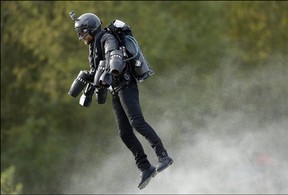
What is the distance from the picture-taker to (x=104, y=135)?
3588 centimetres

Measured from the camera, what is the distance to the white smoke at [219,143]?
69.8 feet

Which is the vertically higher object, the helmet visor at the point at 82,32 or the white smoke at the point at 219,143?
the white smoke at the point at 219,143

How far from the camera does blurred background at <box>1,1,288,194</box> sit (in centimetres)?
3097

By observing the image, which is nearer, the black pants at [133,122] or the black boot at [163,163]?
the black boot at [163,163]

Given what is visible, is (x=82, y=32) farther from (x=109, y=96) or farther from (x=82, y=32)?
(x=109, y=96)

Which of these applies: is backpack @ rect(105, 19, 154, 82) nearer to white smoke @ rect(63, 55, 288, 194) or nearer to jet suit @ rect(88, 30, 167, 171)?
jet suit @ rect(88, 30, 167, 171)

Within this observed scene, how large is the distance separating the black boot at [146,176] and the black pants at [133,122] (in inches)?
2.9

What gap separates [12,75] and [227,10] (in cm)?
821

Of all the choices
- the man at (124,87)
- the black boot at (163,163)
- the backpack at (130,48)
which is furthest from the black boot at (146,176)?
the backpack at (130,48)

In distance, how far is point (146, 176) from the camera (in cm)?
1297

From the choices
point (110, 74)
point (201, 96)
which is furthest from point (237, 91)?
point (110, 74)

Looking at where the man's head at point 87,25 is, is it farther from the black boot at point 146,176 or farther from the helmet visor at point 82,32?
the black boot at point 146,176

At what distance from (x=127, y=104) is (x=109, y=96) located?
20.4 m

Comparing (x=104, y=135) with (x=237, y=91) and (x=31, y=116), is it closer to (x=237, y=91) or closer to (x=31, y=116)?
(x=31, y=116)
